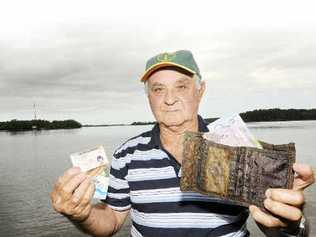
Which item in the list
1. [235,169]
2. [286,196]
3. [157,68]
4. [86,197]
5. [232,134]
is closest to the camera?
[286,196]

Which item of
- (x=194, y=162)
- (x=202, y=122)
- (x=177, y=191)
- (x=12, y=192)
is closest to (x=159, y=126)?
(x=202, y=122)

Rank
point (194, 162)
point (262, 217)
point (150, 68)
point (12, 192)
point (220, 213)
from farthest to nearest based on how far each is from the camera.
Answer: point (12, 192) → point (150, 68) → point (220, 213) → point (194, 162) → point (262, 217)

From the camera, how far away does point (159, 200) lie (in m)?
4.14

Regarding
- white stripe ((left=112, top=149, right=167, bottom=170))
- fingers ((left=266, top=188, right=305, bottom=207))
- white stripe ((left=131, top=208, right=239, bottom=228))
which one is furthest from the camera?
white stripe ((left=112, top=149, right=167, bottom=170))

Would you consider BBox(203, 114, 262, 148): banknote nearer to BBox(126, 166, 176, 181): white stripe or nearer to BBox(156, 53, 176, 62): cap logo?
BBox(126, 166, 176, 181): white stripe

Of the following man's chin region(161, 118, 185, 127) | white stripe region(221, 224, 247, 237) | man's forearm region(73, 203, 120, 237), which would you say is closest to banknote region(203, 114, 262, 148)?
man's chin region(161, 118, 185, 127)

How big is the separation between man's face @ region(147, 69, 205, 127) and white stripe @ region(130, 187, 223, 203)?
2.17 ft

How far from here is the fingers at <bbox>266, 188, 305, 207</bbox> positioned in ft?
8.88

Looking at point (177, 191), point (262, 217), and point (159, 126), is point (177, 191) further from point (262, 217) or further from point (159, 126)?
point (262, 217)

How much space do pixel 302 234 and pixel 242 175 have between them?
0.72m

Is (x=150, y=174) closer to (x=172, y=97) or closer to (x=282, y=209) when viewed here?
(x=172, y=97)

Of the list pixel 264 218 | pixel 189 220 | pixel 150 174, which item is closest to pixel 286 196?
pixel 264 218

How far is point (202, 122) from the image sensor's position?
455 cm

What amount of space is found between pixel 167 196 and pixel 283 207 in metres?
1.57
